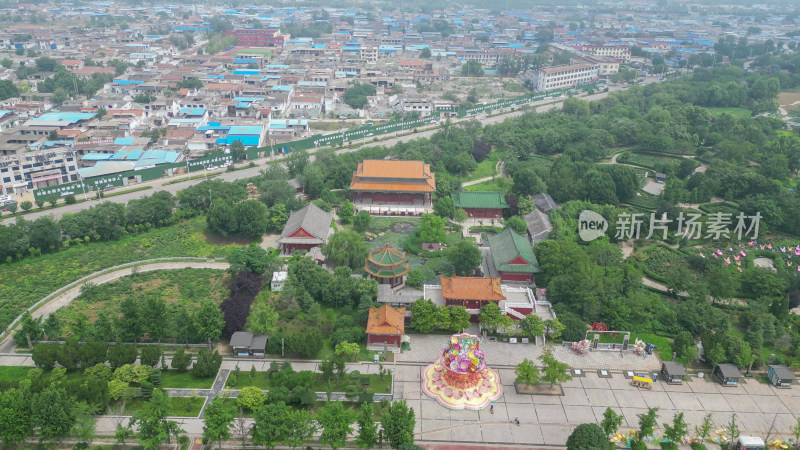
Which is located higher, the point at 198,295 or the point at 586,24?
the point at 586,24

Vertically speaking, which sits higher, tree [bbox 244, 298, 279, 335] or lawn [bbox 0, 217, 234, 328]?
tree [bbox 244, 298, 279, 335]

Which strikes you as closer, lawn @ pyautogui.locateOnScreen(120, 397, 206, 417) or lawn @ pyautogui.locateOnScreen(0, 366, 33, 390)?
lawn @ pyautogui.locateOnScreen(120, 397, 206, 417)

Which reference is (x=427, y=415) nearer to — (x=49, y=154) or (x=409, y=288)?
(x=409, y=288)

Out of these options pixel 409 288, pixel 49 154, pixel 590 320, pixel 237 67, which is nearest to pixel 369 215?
pixel 409 288

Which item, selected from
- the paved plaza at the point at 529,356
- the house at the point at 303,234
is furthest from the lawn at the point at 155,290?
the paved plaza at the point at 529,356

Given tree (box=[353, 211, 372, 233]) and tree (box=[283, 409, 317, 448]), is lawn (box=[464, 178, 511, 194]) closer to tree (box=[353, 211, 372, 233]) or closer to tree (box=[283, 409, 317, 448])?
tree (box=[353, 211, 372, 233])

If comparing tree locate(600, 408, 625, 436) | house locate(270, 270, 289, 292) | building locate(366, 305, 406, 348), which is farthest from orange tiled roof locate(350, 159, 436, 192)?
tree locate(600, 408, 625, 436)

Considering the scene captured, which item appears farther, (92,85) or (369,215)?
(92,85)
